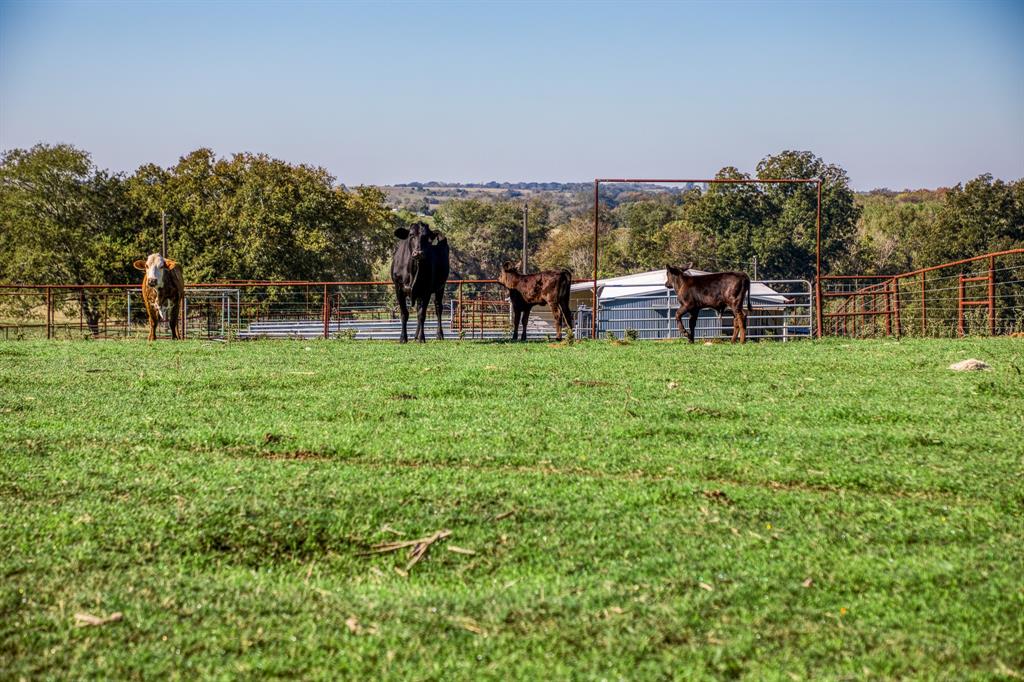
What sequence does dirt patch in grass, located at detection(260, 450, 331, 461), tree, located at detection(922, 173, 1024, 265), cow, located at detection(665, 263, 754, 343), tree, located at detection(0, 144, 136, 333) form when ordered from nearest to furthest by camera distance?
dirt patch in grass, located at detection(260, 450, 331, 461) → cow, located at detection(665, 263, 754, 343) → tree, located at detection(0, 144, 136, 333) → tree, located at detection(922, 173, 1024, 265)

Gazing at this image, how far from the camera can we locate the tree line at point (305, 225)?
3475 centimetres

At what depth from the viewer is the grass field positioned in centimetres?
242

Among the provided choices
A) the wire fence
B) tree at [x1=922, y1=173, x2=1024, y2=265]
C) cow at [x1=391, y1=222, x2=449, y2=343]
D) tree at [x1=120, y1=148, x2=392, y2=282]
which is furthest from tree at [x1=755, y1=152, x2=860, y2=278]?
cow at [x1=391, y1=222, x2=449, y2=343]

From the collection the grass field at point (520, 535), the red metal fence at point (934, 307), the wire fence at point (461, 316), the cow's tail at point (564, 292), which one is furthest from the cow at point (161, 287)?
the red metal fence at point (934, 307)

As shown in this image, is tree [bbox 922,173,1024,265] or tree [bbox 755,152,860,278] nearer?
tree [bbox 922,173,1024,265]

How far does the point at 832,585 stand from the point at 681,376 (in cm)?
478

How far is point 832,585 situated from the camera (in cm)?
282

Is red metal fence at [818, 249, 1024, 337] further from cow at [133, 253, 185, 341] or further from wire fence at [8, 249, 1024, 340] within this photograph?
cow at [133, 253, 185, 341]

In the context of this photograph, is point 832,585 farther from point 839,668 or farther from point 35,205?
point 35,205

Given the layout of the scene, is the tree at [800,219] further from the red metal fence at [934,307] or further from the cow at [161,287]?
the cow at [161,287]

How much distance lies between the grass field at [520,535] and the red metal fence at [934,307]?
32.8 feet

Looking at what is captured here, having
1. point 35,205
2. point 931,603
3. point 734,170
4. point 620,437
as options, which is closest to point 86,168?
point 35,205

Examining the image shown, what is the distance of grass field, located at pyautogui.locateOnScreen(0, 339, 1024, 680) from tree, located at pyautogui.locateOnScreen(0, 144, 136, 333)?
3134cm

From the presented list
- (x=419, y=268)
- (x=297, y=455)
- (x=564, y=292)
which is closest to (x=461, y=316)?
(x=564, y=292)
